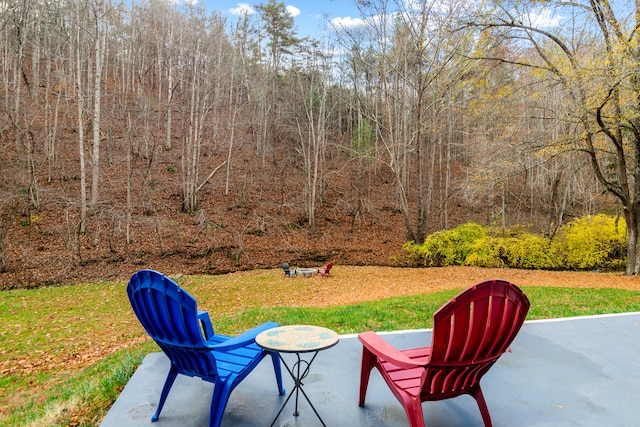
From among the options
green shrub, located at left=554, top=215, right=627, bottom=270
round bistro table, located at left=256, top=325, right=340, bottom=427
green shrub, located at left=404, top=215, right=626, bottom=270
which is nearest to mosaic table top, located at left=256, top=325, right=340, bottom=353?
round bistro table, located at left=256, top=325, right=340, bottom=427

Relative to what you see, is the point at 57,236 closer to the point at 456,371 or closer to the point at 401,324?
the point at 401,324

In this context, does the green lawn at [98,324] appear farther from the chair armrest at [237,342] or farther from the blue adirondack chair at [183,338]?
the chair armrest at [237,342]

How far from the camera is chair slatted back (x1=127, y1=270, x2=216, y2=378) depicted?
2059 mm

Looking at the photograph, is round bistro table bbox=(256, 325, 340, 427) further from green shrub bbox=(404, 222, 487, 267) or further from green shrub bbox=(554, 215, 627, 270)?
green shrub bbox=(554, 215, 627, 270)

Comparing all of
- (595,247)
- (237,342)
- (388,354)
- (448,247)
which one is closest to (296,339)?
(237,342)

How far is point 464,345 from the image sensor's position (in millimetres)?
1930

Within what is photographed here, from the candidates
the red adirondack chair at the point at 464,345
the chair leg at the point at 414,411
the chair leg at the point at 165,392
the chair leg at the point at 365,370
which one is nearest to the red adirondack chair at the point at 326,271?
the chair leg at the point at 365,370

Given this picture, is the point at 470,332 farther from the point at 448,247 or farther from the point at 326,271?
the point at 448,247

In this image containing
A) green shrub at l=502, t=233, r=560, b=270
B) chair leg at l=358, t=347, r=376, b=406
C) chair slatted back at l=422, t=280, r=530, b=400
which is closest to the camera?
chair slatted back at l=422, t=280, r=530, b=400

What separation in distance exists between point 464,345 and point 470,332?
7 cm

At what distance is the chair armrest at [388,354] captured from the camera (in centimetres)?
197

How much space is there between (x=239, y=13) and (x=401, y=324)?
1809cm

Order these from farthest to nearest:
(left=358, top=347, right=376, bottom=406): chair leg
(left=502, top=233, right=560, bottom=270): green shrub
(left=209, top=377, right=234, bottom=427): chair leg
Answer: (left=502, top=233, right=560, bottom=270): green shrub → (left=358, top=347, right=376, bottom=406): chair leg → (left=209, top=377, right=234, bottom=427): chair leg

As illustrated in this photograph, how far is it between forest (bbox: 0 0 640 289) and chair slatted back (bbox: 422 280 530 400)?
7706 mm
